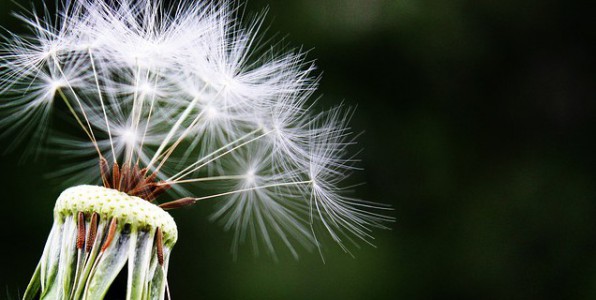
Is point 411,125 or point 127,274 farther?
point 411,125

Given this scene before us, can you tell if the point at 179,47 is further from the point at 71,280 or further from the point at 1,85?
the point at 71,280

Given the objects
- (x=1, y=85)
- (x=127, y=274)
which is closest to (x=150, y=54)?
(x=1, y=85)

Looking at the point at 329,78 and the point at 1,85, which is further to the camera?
the point at 329,78

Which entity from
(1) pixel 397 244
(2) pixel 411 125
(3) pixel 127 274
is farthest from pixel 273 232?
(3) pixel 127 274

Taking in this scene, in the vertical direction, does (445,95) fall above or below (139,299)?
above

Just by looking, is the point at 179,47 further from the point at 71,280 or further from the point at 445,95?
the point at 445,95

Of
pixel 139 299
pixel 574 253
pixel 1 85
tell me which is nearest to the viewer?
pixel 139 299

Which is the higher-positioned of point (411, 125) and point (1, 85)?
point (411, 125)

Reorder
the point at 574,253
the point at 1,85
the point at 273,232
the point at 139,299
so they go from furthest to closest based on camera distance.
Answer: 1. the point at 574,253
2. the point at 273,232
3. the point at 1,85
4. the point at 139,299

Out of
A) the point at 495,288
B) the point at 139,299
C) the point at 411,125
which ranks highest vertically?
the point at 411,125
